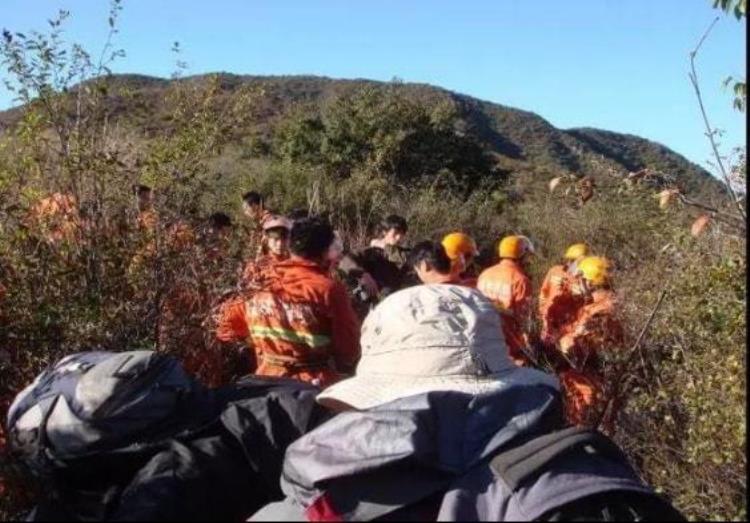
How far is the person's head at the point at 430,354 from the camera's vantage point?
268 centimetres

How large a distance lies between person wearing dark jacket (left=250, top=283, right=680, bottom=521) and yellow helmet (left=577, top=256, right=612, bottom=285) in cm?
348

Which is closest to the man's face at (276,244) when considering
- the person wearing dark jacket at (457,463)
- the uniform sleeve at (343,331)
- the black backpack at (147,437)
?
the uniform sleeve at (343,331)

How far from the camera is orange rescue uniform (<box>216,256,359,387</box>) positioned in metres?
4.42

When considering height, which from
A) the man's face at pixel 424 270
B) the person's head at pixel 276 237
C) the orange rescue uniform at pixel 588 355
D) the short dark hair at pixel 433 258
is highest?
the person's head at pixel 276 237

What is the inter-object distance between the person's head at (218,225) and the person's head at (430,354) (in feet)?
6.90

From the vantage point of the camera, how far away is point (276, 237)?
211 inches

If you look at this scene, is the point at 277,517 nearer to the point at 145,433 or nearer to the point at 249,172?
the point at 145,433

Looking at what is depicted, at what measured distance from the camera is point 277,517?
7.39 feet

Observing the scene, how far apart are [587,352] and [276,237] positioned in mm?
1904

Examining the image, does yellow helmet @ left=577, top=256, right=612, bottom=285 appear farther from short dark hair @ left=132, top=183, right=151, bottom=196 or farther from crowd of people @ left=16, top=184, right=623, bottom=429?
short dark hair @ left=132, top=183, right=151, bottom=196

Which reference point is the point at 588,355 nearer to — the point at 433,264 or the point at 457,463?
the point at 433,264

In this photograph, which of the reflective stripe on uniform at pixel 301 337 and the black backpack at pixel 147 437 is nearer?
the black backpack at pixel 147 437

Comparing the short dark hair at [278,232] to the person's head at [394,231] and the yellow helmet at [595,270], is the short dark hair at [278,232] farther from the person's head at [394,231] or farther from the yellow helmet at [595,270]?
the person's head at [394,231]

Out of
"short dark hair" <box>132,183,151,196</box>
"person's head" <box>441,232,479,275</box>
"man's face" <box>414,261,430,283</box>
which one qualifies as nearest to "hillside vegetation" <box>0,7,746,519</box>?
"short dark hair" <box>132,183,151,196</box>
